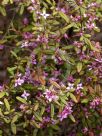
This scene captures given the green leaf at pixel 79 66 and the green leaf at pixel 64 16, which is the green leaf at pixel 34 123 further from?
the green leaf at pixel 64 16

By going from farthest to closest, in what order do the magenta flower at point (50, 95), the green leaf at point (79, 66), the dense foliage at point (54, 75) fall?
the green leaf at point (79, 66) < the dense foliage at point (54, 75) < the magenta flower at point (50, 95)

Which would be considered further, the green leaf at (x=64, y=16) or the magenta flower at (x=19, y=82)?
the green leaf at (x=64, y=16)

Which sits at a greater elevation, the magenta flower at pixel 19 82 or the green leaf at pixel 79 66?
the green leaf at pixel 79 66

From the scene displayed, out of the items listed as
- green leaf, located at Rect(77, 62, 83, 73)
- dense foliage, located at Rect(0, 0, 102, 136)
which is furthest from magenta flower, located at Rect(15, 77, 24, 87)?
green leaf, located at Rect(77, 62, 83, 73)

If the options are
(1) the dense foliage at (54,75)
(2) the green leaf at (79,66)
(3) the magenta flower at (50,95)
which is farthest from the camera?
(2) the green leaf at (79,66)

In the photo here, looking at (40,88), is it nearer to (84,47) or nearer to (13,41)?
Result: (84,47)

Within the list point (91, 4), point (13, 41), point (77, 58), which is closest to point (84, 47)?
point (77, 58)

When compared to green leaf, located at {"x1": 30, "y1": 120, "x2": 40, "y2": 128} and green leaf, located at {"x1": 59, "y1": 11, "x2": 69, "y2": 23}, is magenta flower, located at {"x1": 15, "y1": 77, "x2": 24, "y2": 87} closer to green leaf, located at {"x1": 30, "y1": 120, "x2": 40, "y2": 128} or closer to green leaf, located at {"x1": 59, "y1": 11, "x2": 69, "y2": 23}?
green leaf, located at {"x1": 30, "y1": 120, "x2": 40, "y2": 128}

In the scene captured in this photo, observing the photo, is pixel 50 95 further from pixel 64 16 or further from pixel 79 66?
pixel 64 16

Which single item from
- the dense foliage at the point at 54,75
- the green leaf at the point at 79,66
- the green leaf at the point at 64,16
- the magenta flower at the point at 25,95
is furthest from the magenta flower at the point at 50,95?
the green leaf at the point at 64,16
